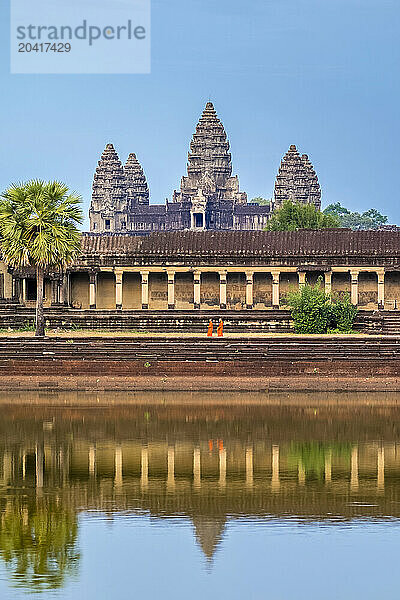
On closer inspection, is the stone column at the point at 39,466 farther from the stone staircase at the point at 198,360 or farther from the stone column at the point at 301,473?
the stone staircase at the point at 198,360

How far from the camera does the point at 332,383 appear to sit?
39.4 meters

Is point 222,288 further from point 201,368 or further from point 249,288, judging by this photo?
point 201,368

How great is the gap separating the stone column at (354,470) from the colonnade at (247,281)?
107ft

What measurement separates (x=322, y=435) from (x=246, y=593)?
45.9ft

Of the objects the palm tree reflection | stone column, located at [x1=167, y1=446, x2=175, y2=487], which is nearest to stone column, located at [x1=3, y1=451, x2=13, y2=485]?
the palm tree reflection

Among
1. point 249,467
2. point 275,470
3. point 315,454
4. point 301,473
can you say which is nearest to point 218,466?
point 249,467

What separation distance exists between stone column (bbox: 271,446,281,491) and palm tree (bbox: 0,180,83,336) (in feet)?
60.2

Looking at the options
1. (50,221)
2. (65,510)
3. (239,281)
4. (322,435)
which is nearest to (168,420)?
(322,435)

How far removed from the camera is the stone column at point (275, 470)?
2461 centimetres

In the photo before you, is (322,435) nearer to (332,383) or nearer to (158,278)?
(332,383)

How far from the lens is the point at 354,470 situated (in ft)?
86.5

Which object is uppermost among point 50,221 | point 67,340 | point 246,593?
point 50,221

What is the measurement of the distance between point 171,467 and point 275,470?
2.21 m

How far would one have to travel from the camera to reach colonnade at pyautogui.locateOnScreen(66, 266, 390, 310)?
201ft
